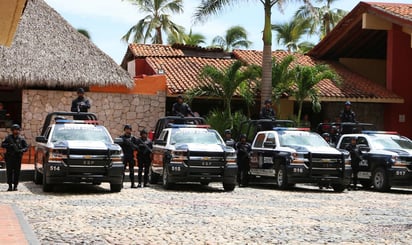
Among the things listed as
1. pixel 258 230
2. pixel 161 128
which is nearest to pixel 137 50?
pixel 161 128

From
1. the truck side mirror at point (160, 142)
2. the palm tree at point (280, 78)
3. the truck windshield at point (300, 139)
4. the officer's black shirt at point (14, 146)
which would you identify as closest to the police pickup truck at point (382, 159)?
the truck windshield at point (300, 139)

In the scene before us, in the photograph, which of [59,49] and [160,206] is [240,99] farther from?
[160,206]

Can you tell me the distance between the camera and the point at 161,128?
23016mm

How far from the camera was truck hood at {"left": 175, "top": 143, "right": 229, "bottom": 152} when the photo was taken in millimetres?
20031

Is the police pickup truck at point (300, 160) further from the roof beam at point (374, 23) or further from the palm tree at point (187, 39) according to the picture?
the palm tree at point (187, 39)

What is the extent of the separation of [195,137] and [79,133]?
331 cm

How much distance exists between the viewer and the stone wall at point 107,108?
28.9 metres

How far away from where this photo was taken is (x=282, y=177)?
21219mm

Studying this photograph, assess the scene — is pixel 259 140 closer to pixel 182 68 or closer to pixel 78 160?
pixel 78 160

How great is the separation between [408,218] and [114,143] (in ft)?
26.9

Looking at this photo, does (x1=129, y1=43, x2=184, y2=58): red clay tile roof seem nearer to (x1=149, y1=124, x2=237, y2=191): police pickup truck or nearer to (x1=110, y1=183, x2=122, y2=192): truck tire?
(x1=149, y1=124, x2=237, y2=191): police pickup truck

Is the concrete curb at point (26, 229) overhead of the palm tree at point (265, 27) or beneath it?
beneath

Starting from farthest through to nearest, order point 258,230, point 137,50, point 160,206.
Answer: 1. point 137,50
2. point 160,206
3. point 258,230

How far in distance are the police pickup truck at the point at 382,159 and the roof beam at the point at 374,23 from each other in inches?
447
